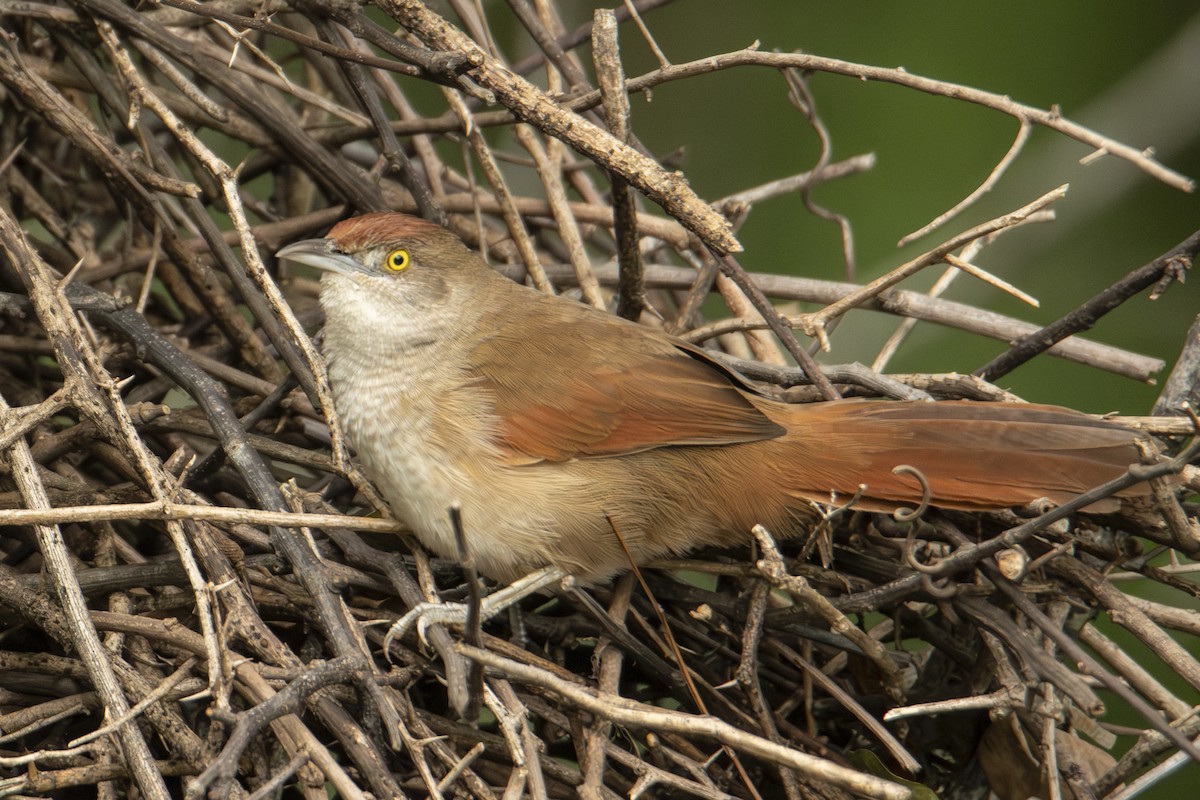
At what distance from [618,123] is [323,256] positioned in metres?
0.77

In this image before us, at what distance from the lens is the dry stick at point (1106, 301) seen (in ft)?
7.50

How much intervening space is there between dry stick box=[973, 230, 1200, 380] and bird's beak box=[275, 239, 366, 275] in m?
1.45

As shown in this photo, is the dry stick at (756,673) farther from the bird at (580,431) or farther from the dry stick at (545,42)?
the dry stick at (545,42)

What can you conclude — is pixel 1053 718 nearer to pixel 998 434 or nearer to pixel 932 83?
pixel 998 434

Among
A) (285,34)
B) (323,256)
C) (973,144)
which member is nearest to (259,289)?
(323,256)

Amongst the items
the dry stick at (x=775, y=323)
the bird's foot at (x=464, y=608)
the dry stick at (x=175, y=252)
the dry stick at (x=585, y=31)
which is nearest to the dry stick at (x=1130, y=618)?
the dry stick at (x=775, y=323)

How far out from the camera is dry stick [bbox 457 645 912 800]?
172 centimetres

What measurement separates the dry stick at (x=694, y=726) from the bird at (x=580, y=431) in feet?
1.68

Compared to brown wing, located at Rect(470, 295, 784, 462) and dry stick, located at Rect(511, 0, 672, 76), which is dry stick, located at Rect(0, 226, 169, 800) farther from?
dry stick, located at Rect(511, 0, 672, 76)

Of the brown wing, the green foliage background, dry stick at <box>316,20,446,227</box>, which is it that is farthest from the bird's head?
the green foliage background

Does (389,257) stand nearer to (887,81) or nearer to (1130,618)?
(887,81)

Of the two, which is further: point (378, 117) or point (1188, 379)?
point (378, 117)

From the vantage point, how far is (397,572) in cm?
233

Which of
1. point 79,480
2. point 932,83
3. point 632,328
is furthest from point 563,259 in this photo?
point 79,480
